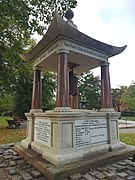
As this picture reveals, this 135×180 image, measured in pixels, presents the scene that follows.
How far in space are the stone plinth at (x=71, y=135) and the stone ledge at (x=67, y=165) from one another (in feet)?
0.55

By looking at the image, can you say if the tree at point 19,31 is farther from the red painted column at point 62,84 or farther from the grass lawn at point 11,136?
the grass lawn at point 11,136

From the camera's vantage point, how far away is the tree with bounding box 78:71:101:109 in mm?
29316

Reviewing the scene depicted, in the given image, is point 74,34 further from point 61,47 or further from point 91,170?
point 91,170

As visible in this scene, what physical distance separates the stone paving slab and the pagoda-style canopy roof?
3.32 meters

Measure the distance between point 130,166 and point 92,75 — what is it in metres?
30.0

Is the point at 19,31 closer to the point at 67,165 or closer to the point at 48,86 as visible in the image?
the point at 67,165

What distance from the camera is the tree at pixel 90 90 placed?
2932cm

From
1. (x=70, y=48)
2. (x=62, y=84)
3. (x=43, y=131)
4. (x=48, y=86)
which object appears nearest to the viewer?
(x=62, y=84)

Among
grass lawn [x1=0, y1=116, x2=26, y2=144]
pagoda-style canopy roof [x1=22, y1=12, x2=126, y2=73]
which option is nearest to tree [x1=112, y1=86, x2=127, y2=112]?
grass lawn [x1=0, y1=116, x2=26, y2=144]

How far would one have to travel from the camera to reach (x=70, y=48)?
16.8 feet

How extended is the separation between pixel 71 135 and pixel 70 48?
2520 mm

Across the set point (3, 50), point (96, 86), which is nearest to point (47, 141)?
point (3, 50)

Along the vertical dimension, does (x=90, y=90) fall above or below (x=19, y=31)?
below

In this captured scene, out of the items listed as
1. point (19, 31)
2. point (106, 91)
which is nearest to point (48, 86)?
point (19, 31)
